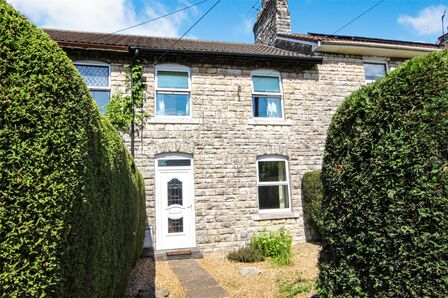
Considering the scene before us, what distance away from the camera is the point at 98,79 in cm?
904

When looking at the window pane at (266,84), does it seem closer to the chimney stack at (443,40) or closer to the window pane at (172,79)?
the window pane at (172,79)

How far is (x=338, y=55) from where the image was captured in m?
10.8

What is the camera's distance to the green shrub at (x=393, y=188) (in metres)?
2.44

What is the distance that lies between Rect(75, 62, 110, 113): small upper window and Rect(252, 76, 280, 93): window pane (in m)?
4.76

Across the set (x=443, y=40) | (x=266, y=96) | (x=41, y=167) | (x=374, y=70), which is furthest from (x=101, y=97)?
(x=443, y=40)

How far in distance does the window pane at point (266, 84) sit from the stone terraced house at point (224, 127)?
0.04 metres

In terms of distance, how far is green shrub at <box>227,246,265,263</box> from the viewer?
7.42 metres

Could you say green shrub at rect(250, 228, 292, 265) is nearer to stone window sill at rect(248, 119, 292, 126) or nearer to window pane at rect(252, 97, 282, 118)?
stone window sill at rect(248, 119, 292, 126)

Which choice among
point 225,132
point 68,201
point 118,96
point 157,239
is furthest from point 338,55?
point 68,201

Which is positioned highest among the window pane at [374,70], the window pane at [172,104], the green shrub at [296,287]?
the window pane at [374,70]

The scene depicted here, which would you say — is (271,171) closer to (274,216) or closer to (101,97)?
(274,216)

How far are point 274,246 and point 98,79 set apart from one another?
278 inches

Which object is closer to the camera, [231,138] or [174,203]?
[174,203]

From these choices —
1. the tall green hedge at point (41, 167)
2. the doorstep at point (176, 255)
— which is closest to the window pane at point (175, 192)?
the doorstep at point (176, 255)
